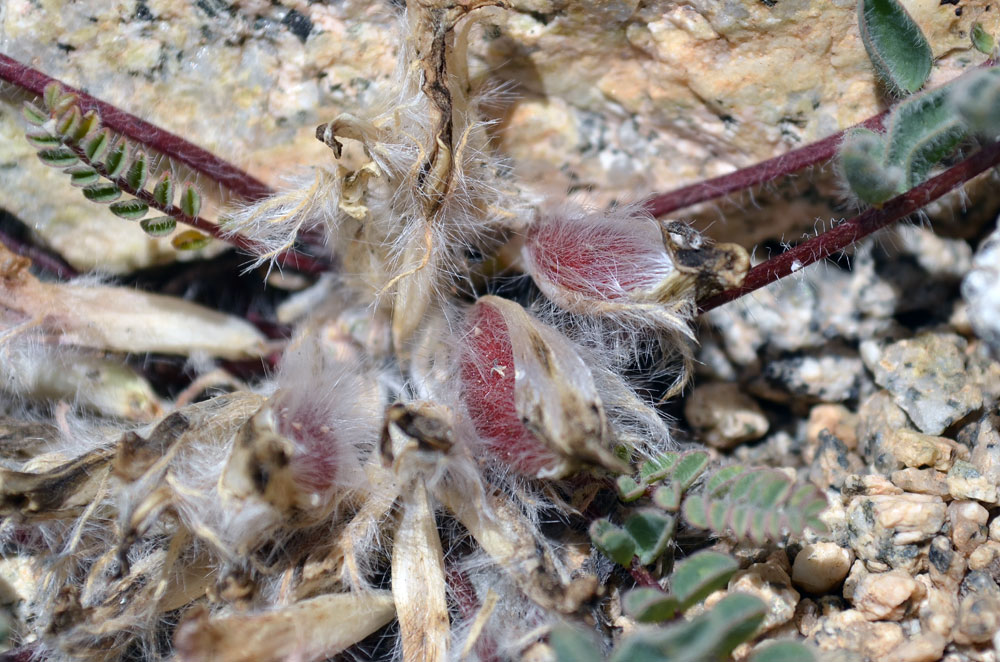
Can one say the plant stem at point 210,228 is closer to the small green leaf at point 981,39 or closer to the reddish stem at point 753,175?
the reddish stem at point 753,175

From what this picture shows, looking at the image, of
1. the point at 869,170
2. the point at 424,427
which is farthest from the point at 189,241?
the point at 869,170

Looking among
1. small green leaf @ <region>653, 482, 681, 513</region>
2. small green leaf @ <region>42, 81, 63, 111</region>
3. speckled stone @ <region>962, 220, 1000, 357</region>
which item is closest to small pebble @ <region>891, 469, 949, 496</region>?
speckled stone @ <region>962, 220, 1000, 357</region>

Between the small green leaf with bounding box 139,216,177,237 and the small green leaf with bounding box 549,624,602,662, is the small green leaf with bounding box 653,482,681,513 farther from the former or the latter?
the small green leaf with bounding box 139,216,177,237

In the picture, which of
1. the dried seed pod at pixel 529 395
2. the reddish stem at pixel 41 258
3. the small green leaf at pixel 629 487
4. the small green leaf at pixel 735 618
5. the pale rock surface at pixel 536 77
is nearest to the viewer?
the small green leaf at pixel 735 618

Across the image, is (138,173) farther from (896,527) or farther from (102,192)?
(896,527)

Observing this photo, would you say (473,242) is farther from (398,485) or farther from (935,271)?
(935,271)

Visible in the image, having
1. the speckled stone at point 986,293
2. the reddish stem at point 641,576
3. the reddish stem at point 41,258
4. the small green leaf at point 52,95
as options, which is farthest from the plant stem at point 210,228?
the speckled stone at point 986,293
